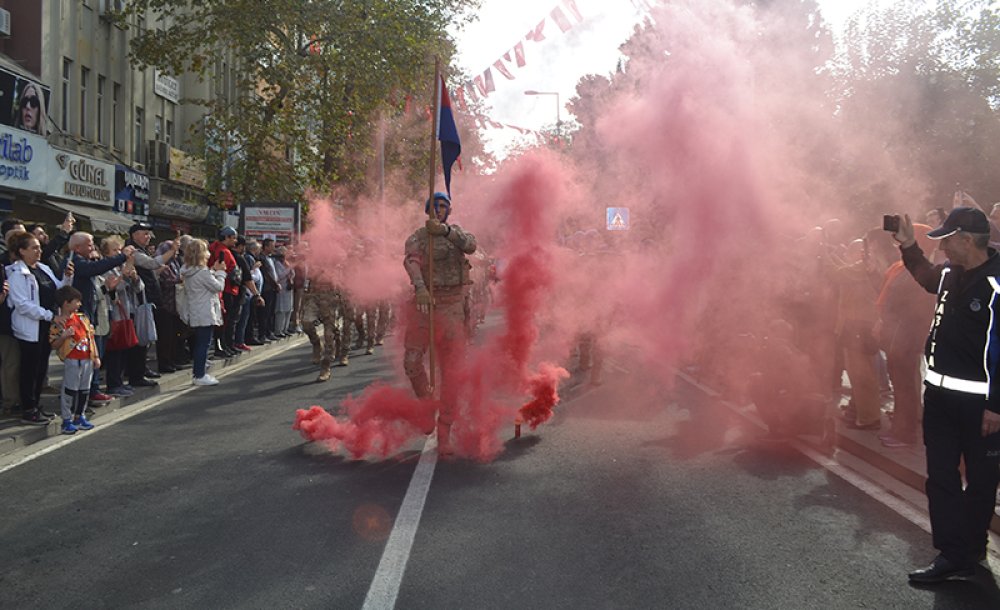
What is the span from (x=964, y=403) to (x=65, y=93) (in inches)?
922

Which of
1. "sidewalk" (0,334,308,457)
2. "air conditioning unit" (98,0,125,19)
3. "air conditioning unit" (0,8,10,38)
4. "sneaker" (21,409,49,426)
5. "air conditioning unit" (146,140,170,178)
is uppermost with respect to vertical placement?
"air conditioning unit" (98,0,125,19)

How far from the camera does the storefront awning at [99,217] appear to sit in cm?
1933

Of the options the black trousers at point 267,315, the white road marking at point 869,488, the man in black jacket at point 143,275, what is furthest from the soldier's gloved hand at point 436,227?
the black trousers at point 267,315

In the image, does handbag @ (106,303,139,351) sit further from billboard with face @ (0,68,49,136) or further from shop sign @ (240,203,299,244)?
shop sign @ (240,203,299,244)

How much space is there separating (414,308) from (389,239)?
482cm

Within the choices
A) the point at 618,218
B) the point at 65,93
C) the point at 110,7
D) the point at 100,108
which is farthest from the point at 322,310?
the point at 110,7

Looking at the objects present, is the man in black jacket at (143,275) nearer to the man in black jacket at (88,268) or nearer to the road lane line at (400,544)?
the man in black jacket at (88,268)

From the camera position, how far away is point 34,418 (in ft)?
24.8

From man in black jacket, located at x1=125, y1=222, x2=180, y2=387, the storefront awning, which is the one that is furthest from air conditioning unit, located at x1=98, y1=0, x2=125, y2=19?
man in black jacket, located at x1=125, y1=222, x2=180, y2=387

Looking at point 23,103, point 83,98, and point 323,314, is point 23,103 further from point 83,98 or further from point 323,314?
point 323,314

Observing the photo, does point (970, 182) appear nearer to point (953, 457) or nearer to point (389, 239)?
point (389, 239)

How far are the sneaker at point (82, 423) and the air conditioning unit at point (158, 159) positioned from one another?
20.7 metres

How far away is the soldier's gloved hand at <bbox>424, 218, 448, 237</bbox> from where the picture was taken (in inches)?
264

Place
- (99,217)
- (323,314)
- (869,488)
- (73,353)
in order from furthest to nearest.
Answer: (99,217), (323,314), (73,353), (869,488)
